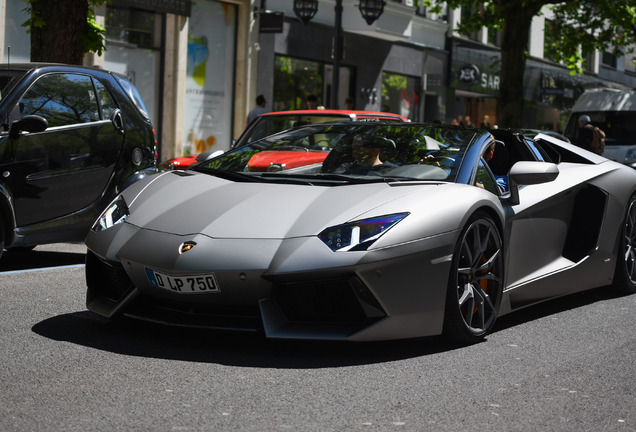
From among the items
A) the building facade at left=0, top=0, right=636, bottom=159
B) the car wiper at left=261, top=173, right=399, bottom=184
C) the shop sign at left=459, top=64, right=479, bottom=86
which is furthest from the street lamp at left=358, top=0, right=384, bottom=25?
the car wiper at left=261, top=173, right=399, bottom=184

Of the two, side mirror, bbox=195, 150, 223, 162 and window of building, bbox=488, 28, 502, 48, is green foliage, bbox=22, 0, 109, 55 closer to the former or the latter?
side mirror, bbox=195, 150, 223, 162

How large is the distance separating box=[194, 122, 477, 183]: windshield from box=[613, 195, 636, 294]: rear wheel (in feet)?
6.13

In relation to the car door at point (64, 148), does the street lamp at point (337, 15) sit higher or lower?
higher

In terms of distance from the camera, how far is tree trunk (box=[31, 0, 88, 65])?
12781 millimetres

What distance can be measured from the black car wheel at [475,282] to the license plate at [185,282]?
48.8 inches

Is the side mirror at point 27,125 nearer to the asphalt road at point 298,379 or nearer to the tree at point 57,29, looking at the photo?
the asphalt road at point 298,379

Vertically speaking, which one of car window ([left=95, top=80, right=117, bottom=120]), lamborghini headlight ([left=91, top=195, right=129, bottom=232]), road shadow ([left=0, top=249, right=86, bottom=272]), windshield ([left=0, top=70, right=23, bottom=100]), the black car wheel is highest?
windshield ([left=0, top=70, right=23, bottom=100])

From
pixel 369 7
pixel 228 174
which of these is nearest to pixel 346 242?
pixel 228 174

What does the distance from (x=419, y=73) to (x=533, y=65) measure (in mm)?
10044

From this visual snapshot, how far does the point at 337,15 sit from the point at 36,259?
10963 millimetres

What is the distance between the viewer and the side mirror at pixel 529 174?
6410mm

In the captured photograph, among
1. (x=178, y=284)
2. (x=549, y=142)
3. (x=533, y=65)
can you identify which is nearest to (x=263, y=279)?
(x=178, y=284)


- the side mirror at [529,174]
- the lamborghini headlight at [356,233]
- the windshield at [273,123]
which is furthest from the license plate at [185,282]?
the windshield at [273,123]

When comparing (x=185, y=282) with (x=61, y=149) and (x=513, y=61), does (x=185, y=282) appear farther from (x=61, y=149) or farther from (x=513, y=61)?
(x=513, y=61)
